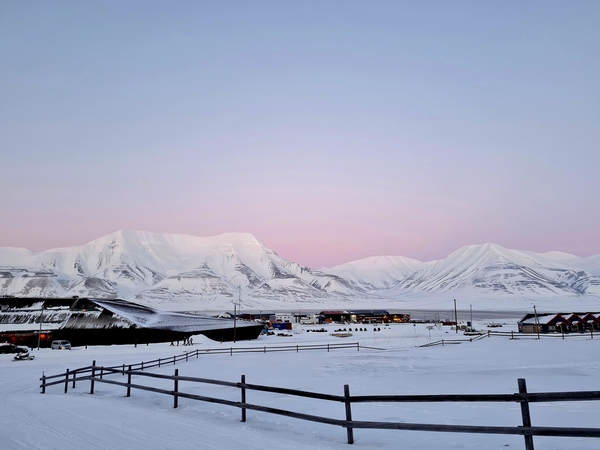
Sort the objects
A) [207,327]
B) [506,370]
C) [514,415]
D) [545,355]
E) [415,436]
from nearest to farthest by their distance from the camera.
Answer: [415,436] < [514,415] < [506,370] < [545,355] < [207,327]

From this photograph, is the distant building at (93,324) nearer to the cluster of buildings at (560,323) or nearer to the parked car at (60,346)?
the parked car at (60,346)

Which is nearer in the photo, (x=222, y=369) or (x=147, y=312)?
(x=222, y=369)

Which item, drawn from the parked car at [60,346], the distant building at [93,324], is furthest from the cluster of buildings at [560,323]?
the parked car at [60,346]

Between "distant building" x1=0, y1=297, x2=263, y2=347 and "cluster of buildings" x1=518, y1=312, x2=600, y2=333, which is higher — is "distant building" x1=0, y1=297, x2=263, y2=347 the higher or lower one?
the higher one

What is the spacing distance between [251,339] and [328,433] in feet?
210

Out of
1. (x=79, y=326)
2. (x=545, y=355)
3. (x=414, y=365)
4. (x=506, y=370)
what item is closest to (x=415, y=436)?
(x=506, y=370)

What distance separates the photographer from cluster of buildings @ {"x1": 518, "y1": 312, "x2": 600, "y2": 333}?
81.2 m

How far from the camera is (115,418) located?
12.7m

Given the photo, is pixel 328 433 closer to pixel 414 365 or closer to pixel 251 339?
pixel 414 365

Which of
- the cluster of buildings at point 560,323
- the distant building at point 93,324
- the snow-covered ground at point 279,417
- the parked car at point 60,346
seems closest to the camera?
the snow-covered ground at point 279,417

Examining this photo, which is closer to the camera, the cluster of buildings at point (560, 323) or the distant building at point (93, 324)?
the distant building at point (93, 324)

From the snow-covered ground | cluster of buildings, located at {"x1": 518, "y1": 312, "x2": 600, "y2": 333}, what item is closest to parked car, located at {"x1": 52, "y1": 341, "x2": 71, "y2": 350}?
the snow-covered ground

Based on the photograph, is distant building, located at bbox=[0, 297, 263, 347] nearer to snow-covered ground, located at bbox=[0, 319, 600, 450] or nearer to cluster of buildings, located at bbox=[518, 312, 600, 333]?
snow-covered ground, located at bbox=[0, 319, 600, 450]

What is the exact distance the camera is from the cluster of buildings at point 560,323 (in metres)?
81.2
